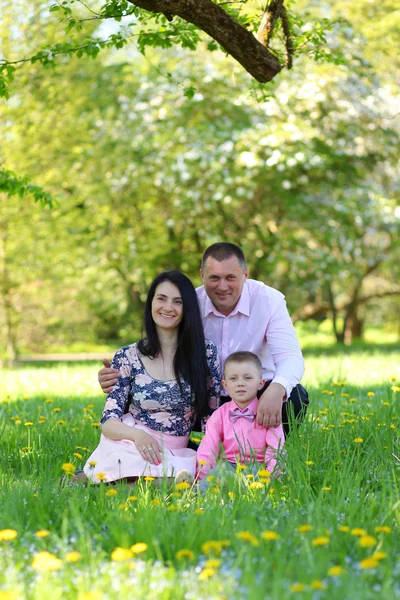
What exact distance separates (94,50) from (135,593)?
11.8 feet

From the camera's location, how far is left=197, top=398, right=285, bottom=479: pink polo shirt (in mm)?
3605

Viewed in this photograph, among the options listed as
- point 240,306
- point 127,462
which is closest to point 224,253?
point 240,306

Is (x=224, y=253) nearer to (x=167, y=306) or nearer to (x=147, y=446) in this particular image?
(x=167, y=306)

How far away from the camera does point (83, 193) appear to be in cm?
1305

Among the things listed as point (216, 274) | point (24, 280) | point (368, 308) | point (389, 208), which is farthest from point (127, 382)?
point (368, 308)

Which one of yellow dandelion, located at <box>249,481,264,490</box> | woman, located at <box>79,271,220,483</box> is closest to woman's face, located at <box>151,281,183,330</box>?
woman, located at <box>79,271,220,483</box>

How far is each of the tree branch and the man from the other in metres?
1.11

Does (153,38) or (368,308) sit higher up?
(153,38)

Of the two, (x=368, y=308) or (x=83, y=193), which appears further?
A: (x=368, y=308)

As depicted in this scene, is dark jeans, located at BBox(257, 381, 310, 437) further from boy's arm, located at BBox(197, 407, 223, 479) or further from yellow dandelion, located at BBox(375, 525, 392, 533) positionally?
yellow dandelion, located at BBox(375, 525, 392, 533)

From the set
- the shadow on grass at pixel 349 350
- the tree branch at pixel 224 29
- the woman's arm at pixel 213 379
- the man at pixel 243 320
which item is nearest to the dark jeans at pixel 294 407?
the man at pixel 243 320

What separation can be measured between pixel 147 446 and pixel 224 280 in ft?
3.51

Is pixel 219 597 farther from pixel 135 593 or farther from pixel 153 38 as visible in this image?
pixel 153 38

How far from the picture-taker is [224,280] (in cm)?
414
